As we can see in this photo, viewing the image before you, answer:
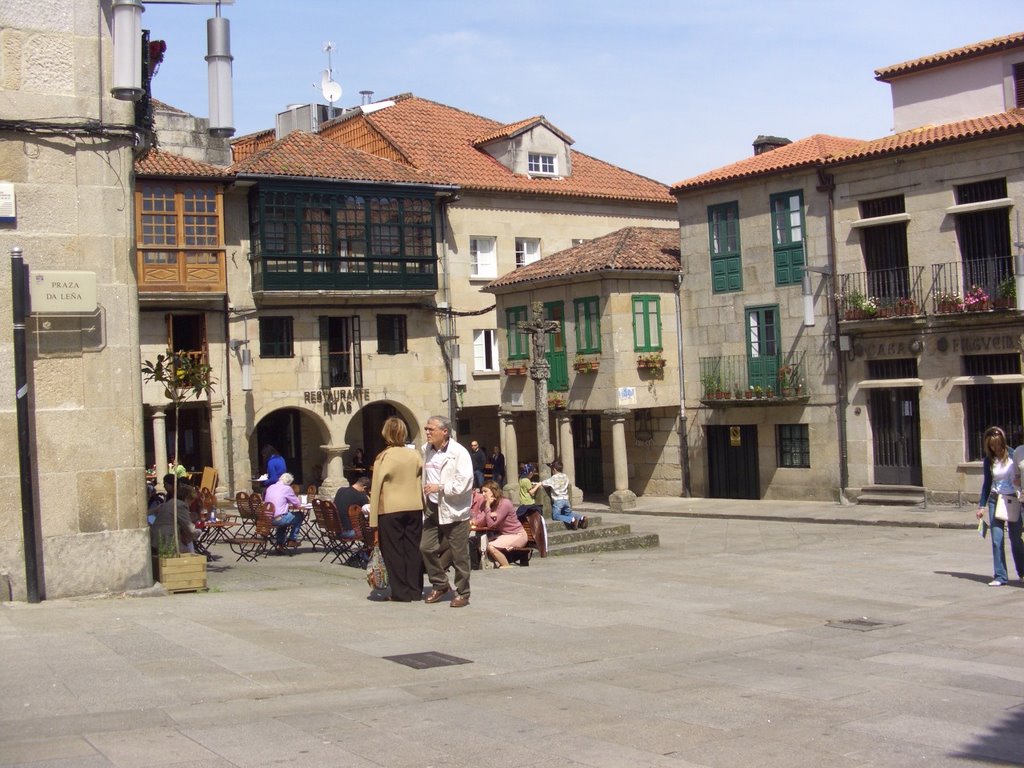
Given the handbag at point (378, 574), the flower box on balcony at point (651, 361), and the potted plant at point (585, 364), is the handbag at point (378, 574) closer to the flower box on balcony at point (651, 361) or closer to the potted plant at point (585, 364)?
the potted plant at point (585, 364)

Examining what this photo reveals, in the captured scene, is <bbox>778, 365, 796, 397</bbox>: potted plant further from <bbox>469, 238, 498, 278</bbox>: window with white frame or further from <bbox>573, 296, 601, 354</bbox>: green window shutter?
<bbox>469, 238, 498, 278</bbox>: window with white frame

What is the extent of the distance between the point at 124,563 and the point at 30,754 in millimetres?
5509

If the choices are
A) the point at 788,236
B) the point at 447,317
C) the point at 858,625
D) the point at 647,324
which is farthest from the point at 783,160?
the point at 858,625

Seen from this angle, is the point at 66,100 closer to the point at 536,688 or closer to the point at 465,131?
the point at 536,688

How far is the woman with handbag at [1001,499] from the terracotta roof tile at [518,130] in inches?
1072

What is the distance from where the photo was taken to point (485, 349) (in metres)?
37.2

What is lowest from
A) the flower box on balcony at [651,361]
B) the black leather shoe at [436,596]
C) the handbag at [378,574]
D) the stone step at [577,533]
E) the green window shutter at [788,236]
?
the stone step at [577,533]

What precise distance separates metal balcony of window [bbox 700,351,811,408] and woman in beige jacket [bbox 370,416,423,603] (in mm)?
18053

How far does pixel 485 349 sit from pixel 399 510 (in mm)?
25933

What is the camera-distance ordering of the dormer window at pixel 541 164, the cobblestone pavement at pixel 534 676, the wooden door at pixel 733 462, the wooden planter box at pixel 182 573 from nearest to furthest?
the cobblestone pavement at pixel 534 676, the wooden planter box at pixel 182 573, the wooden door at pixel 733 462, the dormer window at pixel 541 164

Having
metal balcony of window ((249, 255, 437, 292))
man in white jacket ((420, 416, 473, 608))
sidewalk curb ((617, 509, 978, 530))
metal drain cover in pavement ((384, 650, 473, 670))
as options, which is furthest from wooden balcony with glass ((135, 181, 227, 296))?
metal drain cover in pavement ((384, 650, 473, 670))

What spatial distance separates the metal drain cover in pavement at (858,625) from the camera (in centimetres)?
1034

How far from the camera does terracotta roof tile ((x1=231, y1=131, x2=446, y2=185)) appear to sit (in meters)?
32.4

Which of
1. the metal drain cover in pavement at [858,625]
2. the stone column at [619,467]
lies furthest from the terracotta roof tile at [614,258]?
the metal drain cover in pavement at [858,625]
